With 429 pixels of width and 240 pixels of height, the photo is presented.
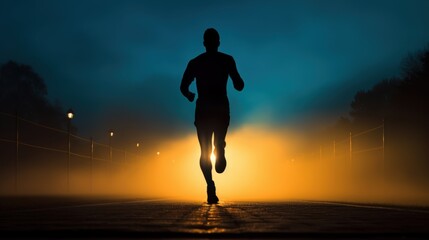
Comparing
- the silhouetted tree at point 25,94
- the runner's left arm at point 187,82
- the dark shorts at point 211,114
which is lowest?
the dark shorts at point 211,114

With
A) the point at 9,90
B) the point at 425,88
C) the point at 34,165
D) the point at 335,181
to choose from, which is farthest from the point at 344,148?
the point at 9,90

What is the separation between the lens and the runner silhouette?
1010 centimetres

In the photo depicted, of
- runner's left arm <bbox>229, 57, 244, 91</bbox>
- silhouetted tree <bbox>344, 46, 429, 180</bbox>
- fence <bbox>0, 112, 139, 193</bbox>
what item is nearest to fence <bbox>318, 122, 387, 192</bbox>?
silhouetted tree <bbox>344, 46, 429, 180</bbox>

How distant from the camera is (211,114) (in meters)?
10.1

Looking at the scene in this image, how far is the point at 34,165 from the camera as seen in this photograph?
42.9 meters

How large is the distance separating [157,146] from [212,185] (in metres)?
120

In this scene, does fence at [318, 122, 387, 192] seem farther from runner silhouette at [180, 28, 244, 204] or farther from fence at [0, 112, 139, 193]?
runner silhouette at [180, 28, 244, 204]

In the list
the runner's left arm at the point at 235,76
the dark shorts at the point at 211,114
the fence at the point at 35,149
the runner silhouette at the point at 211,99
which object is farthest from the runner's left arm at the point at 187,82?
the fence at the point at 35,149

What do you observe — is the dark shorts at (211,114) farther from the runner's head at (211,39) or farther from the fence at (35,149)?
the fence at (35,149)

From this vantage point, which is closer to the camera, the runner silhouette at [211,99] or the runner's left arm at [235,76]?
the runner silhouette at [211,99]

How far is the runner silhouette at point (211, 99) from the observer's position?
Result: 10.1 m

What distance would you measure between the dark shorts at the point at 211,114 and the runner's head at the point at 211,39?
797 mm

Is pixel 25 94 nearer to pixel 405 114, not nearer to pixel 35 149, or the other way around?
pixel 35 149

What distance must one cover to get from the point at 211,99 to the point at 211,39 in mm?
875
